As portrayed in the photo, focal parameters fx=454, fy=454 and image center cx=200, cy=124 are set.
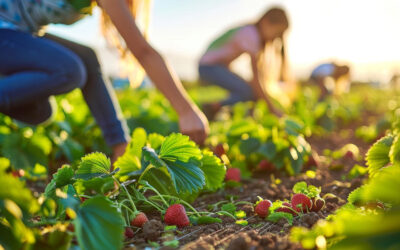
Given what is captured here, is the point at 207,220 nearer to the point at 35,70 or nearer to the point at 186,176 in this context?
the point at 186,176

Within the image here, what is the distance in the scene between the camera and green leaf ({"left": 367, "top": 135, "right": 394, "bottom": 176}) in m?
1.72

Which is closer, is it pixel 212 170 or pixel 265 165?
pixel 212 170

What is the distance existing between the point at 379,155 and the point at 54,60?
1.53 m

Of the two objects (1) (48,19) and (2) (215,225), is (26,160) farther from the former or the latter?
(2) (215,225)

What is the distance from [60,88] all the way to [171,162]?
0.92 m

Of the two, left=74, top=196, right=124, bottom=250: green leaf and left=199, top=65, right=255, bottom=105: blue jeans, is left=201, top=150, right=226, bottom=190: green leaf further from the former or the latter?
left=199, top=65, right=255, bottom=105: blue jeans

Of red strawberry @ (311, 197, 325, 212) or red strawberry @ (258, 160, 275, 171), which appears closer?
red strawberry @ (311, 197, 325, 212)

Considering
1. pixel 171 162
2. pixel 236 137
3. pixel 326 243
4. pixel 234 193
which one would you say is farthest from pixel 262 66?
pixel 326 243

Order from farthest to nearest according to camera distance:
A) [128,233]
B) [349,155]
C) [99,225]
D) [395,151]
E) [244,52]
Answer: [244,52] < [349,155] < [128,233] < [395,151] < [99,225]

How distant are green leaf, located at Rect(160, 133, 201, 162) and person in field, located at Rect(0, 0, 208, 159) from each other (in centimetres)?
28

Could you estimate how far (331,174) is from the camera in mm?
2773

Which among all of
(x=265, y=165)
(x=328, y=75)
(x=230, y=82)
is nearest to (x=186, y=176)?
(x=265, y=165)

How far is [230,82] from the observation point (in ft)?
18.0

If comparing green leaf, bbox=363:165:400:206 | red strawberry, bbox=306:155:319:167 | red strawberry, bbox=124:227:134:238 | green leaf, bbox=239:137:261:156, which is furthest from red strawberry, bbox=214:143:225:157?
green leaf, bbox=363:165:400:206
